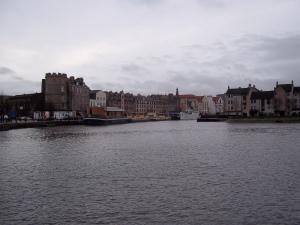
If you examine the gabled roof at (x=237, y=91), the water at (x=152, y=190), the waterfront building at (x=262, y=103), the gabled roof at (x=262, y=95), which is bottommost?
the water at (x=152, y=190)

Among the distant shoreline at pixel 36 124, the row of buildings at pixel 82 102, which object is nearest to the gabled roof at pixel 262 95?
the row of buildings at pixel 82 102

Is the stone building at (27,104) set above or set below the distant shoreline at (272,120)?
above

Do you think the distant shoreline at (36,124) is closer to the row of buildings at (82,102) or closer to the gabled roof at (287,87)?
the row of buildings at (82,102)

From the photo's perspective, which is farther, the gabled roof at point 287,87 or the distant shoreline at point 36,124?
the gabled roof at point 287,87

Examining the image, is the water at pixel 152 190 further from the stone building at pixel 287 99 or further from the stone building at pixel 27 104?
the stone building at pixel 287 99

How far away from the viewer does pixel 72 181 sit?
26.6 meters

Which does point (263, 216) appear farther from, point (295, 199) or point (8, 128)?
point (8, 128)

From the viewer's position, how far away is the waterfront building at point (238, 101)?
187m

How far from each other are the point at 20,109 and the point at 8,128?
3054 inches

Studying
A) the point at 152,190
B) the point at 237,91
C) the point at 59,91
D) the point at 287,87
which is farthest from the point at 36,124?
the point at 287,87

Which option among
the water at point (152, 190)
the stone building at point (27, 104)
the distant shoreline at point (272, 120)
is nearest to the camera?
the water at point (152, 190)

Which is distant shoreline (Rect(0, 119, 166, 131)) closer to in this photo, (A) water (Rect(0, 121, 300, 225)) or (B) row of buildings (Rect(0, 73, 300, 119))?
(B) row of buildings (Rect(0, 73, 300, 119))

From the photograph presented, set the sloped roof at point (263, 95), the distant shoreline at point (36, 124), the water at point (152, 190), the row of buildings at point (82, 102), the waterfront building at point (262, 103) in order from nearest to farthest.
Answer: the water at point (152, 190), the distant shoreline at point (36, 124), the row of buildings at point (82, 102), the waterfront building at point (262, 103), the sloped roof at point (263, 95)

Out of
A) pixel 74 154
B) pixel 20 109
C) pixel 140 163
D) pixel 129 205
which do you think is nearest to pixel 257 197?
pixel 129 205
